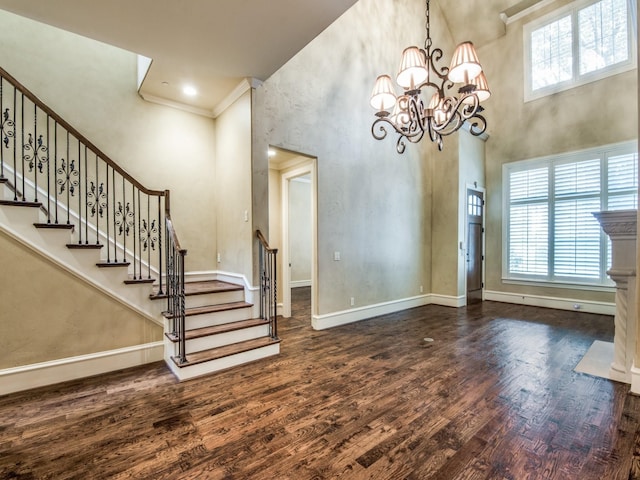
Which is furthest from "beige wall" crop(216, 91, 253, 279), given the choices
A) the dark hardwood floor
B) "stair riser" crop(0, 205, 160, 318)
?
the dark hardwood floor

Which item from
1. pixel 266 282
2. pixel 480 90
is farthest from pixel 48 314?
pixel 480 90

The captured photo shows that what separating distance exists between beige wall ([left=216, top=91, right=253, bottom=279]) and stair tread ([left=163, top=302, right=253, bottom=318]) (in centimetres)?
35

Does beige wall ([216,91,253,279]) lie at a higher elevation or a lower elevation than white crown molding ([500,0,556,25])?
lower

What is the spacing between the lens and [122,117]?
147 inches

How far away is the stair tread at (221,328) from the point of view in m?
3.07

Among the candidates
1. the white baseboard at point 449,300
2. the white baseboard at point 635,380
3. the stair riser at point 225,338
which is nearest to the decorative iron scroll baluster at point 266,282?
the stair riser at point 225,338

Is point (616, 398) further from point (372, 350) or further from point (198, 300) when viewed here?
point (198, 300)

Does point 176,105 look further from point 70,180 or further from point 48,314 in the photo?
point 48,314

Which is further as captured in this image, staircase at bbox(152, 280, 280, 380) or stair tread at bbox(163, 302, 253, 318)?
stair tread at bbox(163, 302, 253, 318)

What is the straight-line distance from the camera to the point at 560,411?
2297 millimetres

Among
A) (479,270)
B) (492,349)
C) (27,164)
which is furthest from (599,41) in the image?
(27,164)

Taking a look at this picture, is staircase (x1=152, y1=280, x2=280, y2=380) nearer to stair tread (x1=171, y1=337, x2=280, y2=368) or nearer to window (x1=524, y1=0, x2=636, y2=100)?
stair tread (x1=171, y1=337, x2=280, y2=368)

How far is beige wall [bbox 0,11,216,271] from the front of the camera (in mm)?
3293

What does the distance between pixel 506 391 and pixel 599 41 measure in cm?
657
